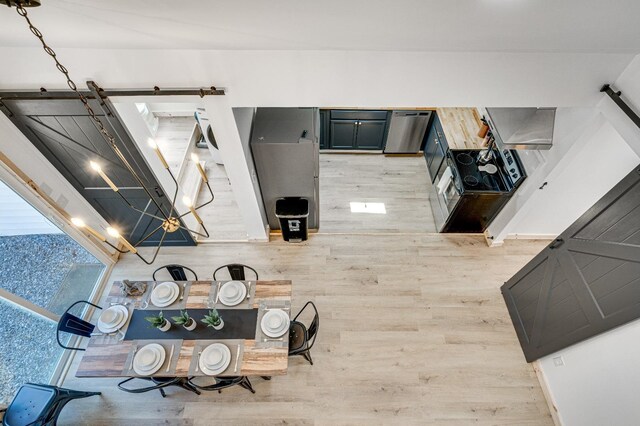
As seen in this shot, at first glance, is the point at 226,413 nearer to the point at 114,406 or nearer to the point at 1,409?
the point at 114,406

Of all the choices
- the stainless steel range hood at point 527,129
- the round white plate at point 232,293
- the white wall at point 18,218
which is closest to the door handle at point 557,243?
the stainless steel range hood at point 527,129

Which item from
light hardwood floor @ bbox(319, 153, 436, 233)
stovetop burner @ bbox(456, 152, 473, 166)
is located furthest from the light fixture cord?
stovetop burner @ bbox(456, 152, 473, 166)

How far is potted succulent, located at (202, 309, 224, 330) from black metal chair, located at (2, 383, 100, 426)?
154 cm

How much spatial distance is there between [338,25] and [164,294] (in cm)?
295

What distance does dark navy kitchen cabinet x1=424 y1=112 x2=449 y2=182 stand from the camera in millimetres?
4926

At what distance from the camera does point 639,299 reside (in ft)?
8.05

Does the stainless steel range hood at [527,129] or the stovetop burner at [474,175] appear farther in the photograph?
the stovetop burner at [474,175]

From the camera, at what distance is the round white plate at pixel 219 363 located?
115 inches

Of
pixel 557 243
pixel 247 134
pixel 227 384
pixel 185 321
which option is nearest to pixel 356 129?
pixel 247 134

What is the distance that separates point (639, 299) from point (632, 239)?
0.45 metres

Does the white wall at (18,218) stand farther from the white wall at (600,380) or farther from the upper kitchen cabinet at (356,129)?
the white wall at (600,380)

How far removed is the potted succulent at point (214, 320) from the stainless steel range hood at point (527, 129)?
3363 millimetres

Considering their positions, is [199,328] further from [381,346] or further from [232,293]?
[381,346]

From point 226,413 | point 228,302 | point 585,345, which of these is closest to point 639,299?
point 585,345
